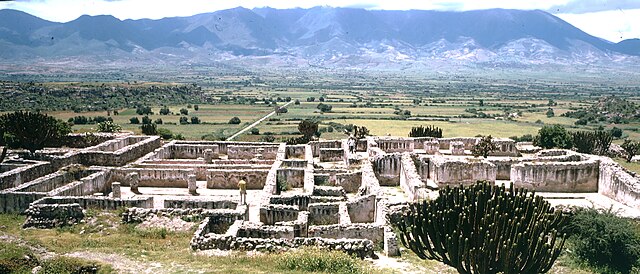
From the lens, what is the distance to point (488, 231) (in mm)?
15055

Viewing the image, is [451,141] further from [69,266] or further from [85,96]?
[85,96]

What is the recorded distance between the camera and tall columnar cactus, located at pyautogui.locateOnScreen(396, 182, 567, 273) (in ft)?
48.9

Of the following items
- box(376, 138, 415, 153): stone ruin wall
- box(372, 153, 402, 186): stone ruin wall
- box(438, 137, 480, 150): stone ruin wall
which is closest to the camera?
box(372, 153, 402, 186): stone ruin wall

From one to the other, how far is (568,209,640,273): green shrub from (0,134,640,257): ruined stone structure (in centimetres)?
652

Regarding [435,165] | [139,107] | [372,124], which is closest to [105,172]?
[435,165]

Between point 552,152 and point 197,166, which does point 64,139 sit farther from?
point 552,152

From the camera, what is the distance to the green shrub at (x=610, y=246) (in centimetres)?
2027

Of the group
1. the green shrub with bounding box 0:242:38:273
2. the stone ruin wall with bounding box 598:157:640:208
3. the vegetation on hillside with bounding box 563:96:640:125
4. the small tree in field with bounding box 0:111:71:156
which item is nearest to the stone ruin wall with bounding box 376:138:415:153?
the stone ruin wall with bounding box 598:157:640:208

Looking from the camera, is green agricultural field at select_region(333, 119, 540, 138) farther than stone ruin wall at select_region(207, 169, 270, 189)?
Yes


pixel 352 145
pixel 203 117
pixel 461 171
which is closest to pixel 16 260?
pixel 461 171

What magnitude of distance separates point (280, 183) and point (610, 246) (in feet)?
52.6

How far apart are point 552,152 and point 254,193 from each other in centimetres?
2017

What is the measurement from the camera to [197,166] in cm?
3203

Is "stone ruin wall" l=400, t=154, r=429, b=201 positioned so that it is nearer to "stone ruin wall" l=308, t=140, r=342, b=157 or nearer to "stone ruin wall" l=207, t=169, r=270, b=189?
"stone ruin wall" l=207, t=169, r=270, b=189
